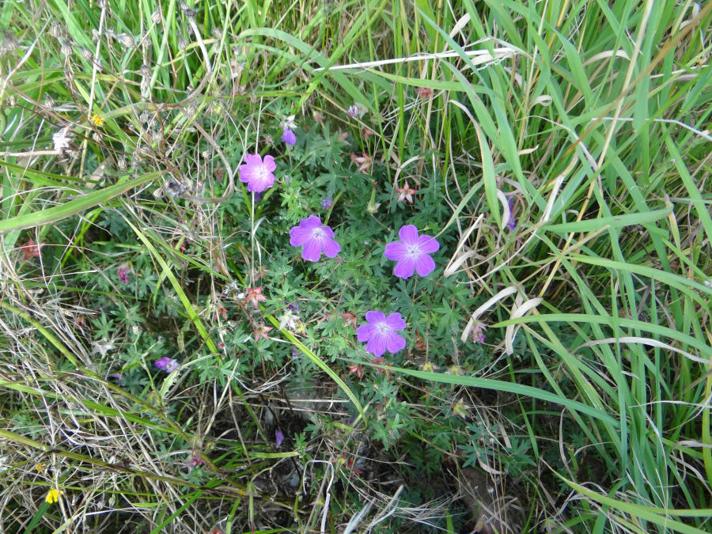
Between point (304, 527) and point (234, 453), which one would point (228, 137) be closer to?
point (234, 453)

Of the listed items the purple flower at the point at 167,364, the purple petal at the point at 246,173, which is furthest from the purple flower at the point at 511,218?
the purple flower at the point at 167,364

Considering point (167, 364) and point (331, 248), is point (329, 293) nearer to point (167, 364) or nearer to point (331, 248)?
point (331, 248)

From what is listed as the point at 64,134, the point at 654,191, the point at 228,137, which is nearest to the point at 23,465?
the point at 64,134

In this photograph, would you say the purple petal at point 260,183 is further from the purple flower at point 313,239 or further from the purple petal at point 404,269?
the purple petal at point 404,269

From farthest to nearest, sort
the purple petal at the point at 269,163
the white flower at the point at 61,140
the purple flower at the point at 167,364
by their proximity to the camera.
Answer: the purple flower at the point at 167,364
the purple petal at the point at 269,163
the white flower at the point at 61,140

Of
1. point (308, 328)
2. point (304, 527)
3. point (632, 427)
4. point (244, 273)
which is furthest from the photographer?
point (244, 273)

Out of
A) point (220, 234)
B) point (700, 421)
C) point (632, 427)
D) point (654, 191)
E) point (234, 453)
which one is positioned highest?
point (654, 191)
